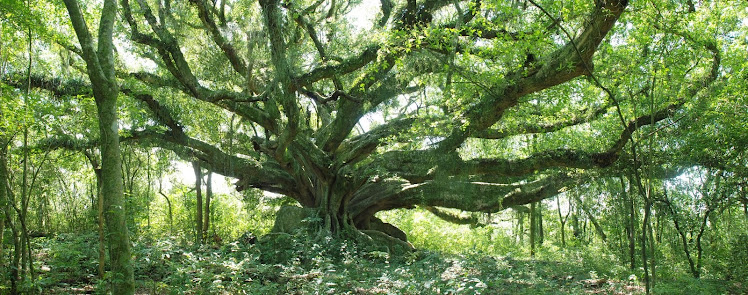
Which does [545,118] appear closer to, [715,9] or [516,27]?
[516,27]

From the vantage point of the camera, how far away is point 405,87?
9336 millimetres

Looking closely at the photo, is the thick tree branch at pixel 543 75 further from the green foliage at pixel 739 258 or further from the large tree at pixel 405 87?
the green foliage at pixel 739 258

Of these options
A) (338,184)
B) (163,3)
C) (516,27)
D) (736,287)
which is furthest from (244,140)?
(736,287)

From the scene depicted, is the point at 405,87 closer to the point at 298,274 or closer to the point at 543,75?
the point at 543,75

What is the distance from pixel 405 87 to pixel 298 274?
465 centimetres

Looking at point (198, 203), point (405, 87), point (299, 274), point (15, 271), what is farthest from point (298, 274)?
point (405, 87)

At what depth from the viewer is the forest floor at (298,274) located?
4.84m

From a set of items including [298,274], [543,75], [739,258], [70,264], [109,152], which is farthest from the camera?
[739,258]

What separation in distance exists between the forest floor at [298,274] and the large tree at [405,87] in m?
1.78

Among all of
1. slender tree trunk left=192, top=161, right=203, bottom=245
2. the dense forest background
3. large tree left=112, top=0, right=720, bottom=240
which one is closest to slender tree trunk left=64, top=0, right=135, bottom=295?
the dense forest background

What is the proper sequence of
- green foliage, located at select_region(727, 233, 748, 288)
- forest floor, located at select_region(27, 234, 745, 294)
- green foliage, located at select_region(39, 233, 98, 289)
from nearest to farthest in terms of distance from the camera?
forest floor, located at select_region(27, 234, 745, 294)
green foliage, located at select_region(39, 233, 98, 289)
green foliage, located at select_region(727, 233, 748, 288)

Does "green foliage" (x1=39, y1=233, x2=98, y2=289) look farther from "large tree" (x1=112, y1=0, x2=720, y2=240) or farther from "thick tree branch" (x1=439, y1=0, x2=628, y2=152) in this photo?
"thick tree branch" (x1=439, y1=0, x2=628, y2=152)

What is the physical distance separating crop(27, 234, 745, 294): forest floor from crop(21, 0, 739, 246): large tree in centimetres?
178

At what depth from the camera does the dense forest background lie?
5.25m
